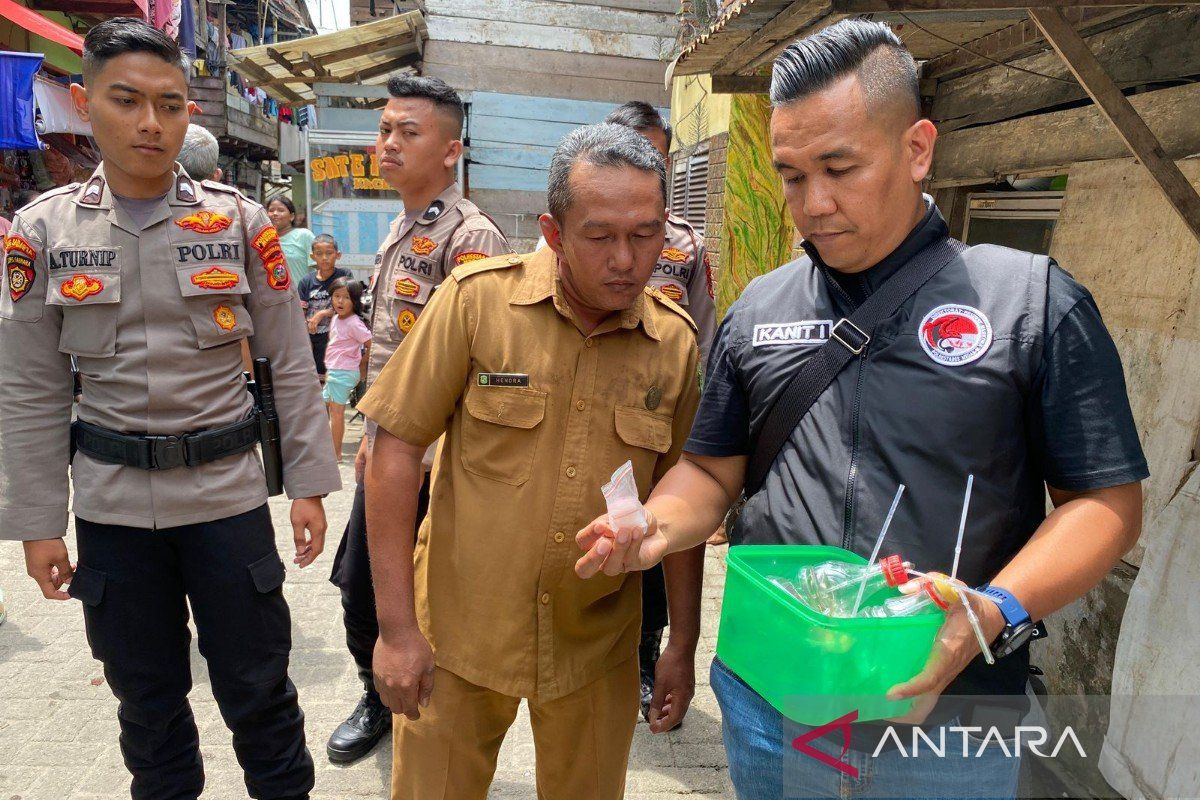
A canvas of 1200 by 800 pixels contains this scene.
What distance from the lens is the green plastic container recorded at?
45.3 inches

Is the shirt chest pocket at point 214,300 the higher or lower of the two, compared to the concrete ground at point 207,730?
higher

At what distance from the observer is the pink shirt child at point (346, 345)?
21.8 feet

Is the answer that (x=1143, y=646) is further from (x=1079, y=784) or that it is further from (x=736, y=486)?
(x=736, y=486)

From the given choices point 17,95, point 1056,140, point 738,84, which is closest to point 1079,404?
point 1056,140

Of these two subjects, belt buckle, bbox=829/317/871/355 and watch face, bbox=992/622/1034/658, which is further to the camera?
belt buckle, bbox=829/317/871/355

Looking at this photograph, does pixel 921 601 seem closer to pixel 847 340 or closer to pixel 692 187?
pixel 847 340

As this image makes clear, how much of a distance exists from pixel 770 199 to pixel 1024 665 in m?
5.15

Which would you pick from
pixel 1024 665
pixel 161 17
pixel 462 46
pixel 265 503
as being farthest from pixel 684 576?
pixel 161 17

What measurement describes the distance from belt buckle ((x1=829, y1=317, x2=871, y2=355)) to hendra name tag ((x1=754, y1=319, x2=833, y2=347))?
0.13ft

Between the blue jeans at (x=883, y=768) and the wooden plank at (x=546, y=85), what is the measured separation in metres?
11.0

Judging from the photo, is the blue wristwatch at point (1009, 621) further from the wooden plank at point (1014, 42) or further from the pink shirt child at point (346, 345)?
the pink shirt child at point (346, 345)

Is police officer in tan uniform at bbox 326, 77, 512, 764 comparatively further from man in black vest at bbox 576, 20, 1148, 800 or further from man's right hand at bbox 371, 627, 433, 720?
man in black vest at bbox 576, 20, 1148, 800

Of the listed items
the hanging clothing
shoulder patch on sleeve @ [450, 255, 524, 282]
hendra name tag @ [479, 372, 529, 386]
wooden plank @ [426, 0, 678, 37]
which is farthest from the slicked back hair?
wooden plank @ [426, 0, 678, 37]

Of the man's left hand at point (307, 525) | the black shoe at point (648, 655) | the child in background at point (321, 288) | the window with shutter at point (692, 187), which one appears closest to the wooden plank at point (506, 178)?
the window with shutter at point (692, 187)
